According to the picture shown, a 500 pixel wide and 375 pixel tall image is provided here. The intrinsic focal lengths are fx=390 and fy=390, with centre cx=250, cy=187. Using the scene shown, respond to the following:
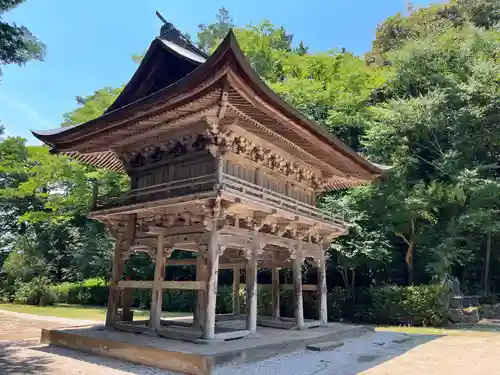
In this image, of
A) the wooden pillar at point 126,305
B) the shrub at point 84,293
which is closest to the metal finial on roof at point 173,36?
the wooden pillar at point 126,305

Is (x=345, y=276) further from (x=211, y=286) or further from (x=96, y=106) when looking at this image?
(x=96, y=106)

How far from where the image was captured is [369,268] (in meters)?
24.2

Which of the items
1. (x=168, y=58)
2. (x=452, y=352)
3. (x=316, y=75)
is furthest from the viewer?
(x=316, y=75)

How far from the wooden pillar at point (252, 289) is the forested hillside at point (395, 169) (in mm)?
10765

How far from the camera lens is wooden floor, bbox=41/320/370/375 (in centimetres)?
838

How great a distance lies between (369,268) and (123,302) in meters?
16.0

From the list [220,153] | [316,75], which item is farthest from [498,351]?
[316,75]

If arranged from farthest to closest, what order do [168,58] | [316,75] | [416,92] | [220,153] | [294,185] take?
[316,75] < [416,92] < [294,185] < [168,58] < [220,153]

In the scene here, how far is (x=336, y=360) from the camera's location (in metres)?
10.3

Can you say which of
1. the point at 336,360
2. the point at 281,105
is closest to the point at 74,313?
the point at 336,360

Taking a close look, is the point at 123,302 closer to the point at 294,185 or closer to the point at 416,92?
the point at 294,185

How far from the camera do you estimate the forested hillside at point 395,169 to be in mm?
21953

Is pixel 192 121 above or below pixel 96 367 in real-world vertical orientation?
above

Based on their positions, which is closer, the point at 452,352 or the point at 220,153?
the point at 220,153
